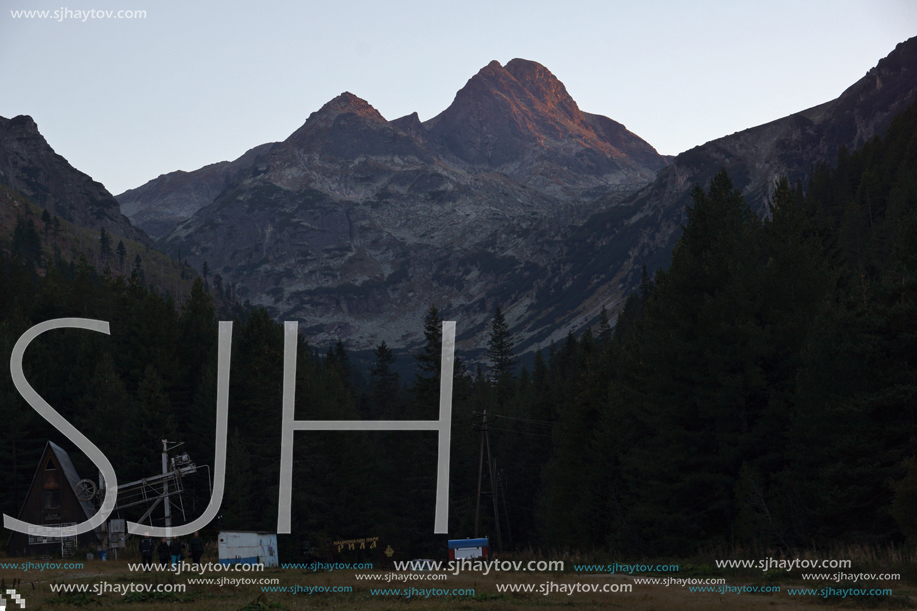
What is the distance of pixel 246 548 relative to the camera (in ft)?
142

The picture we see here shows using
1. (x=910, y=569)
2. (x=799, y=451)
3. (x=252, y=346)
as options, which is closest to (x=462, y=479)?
(x=252, y=346)

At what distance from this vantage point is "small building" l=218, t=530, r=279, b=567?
137 ft

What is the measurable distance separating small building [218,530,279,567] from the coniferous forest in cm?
1128

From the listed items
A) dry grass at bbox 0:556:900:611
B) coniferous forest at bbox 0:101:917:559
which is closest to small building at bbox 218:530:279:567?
coniferous forest at bbox 0:101:917:559

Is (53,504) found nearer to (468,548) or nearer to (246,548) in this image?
(246,548)

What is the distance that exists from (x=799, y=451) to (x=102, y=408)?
46.6m

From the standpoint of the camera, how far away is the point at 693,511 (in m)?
39.9

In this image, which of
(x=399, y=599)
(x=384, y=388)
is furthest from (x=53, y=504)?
(x=384, y=388)

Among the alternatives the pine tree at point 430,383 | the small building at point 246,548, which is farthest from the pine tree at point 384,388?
the small building at point 246,548

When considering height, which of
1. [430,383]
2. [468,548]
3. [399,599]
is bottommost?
[468,548]

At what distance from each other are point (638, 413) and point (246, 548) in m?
21.8

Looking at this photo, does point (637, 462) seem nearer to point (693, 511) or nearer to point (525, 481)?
point (693, 511)

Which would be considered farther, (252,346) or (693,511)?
A: (252,346)

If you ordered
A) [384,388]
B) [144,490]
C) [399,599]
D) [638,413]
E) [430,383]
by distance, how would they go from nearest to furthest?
[399,599] < [144,490] < [638,413] < [430,383] < [384,388]
